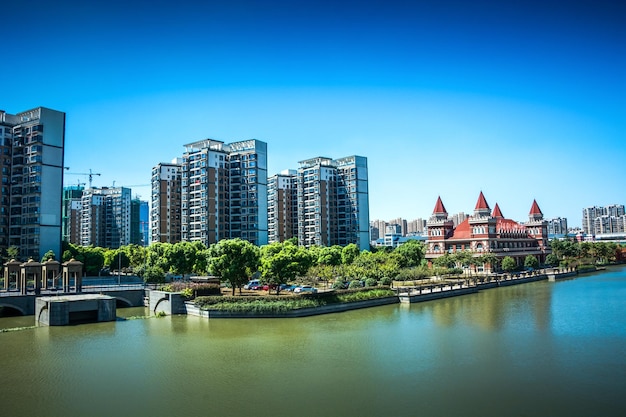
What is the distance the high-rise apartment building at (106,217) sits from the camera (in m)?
110

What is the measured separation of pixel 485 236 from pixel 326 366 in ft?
Answer: 196

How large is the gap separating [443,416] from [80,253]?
216 ft

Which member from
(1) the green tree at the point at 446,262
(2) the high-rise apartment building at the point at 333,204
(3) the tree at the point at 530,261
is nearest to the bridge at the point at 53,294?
(1) the green tree at the point at 446,262

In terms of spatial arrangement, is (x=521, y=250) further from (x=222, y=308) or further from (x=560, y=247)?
(x=222, y=308)

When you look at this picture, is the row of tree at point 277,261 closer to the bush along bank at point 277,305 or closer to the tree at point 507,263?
the tree at point 507,263

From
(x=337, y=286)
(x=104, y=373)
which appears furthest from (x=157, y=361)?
(x=337, y=286)

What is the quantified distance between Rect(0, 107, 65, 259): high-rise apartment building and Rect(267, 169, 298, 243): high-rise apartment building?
44.5m

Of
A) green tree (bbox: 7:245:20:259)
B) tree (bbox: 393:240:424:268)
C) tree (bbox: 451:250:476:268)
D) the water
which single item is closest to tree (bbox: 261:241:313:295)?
the water

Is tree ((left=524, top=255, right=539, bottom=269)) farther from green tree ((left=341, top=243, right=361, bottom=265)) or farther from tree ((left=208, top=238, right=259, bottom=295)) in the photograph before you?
tree ((left=208, top=238, right=259, bottom=295))

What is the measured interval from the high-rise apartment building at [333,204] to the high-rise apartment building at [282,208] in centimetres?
326

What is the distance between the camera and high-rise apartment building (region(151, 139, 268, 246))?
80.8 metres

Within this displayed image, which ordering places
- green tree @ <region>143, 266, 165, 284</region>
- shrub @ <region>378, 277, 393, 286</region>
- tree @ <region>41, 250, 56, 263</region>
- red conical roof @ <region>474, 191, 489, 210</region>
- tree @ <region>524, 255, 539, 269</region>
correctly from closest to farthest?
shrub @ <region>378, 277, 393, 286</region> → green tree @ <region>143, 266, 165, 284</region> → tree @ <region>41, 250, 56, 263</region> → red conical roof @ <region>474, 191, 489, 210</region> → tree @ <region>524, 255, 539, 269</region>

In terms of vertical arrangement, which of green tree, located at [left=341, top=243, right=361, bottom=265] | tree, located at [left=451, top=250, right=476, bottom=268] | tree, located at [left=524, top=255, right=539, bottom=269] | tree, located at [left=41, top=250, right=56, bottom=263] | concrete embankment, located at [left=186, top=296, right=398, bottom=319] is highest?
tree, located at [left=41, top=250, right=56, bottom=263]

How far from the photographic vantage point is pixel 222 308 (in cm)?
3925
